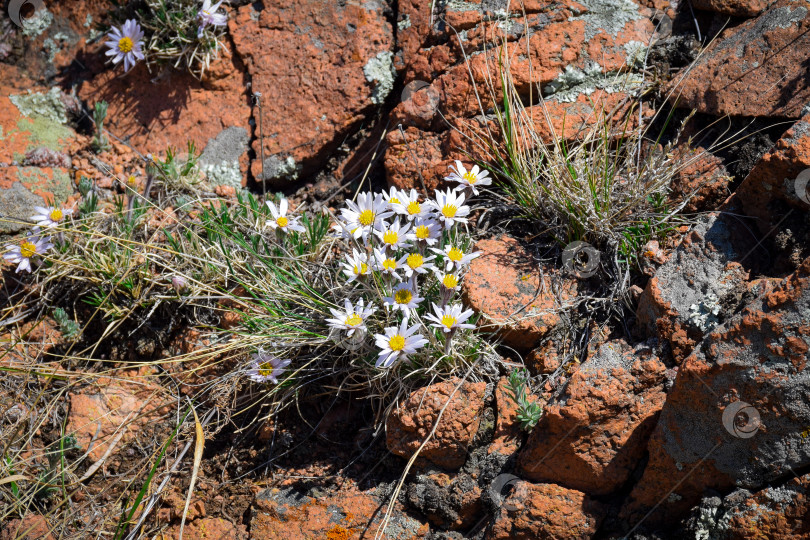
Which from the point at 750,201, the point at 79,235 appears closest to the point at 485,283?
the point at 750,201

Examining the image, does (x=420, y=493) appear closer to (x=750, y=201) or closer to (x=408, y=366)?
(x=408, y=366)

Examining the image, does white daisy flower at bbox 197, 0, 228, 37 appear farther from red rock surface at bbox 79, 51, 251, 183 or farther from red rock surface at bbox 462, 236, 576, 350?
red rock surface at bbox 462, 236, 576, 350

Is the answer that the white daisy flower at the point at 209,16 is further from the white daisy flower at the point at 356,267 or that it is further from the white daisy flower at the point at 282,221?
the white daisy flower at the point at 356,267

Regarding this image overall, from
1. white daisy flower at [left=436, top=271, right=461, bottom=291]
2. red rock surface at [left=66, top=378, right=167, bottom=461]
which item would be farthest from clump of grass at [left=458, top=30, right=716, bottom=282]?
red rock surface at [left=66, top=378, right=167, bottom=461]

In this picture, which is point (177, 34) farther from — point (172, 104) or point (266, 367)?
point (266, 367)

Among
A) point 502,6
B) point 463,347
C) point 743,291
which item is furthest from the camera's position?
point 502,6

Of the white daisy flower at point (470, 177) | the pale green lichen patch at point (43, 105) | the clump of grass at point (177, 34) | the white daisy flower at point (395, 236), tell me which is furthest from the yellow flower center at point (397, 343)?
the pale green lichen patch at point (43, 105)
